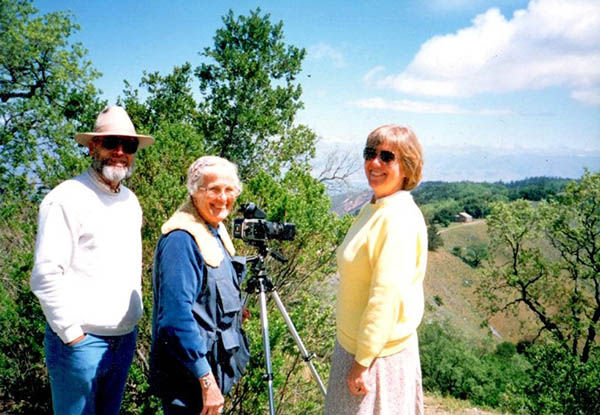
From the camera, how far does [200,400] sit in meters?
1.59

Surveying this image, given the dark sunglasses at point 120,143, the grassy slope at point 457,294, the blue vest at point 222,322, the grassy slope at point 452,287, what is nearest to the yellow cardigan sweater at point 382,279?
the blue vest at point 222,322

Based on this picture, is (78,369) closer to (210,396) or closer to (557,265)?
(210,396)

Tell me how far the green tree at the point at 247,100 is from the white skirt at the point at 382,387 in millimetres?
9855

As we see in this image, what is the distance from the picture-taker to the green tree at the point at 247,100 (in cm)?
1147

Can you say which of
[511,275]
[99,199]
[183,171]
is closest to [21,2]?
[183,171]

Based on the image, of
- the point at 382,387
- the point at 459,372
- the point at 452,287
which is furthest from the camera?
the point at 452,287

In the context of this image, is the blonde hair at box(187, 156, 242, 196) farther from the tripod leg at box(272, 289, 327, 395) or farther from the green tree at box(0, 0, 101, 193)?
the green tree at box(0, 0, 101, 193)

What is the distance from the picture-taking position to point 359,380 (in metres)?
1.56

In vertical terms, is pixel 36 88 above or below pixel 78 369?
above

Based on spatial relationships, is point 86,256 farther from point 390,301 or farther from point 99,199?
point 390,301

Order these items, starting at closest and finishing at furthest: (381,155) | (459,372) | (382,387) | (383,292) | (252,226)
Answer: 1. (383,292)
2. (382,387)
3. (381,155)
4. (252,226)
5. (459,372)

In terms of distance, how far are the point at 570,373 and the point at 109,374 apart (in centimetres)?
1437

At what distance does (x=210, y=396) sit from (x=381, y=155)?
1.14 meters

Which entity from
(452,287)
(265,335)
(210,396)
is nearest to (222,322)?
(210,396)
